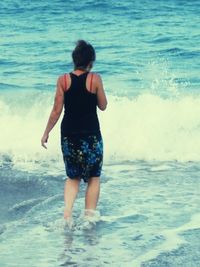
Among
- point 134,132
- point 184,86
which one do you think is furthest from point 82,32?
point 134,132

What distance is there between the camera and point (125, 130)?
10883 mm

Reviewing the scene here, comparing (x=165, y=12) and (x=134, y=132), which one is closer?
(x=134, y=132)

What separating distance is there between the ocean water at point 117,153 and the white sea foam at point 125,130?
1 centimetres

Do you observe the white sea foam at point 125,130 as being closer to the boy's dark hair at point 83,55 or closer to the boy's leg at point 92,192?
the boy's leg at point 92,192

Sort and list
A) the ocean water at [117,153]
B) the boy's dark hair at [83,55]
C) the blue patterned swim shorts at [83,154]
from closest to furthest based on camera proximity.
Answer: the ocean water at [117,153]
the boy's dark hair at [83,55]
the blue patterned swim shorts at [83,154]

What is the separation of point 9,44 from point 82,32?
102 inches

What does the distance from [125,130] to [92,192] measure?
404 centimetres

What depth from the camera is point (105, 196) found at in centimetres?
776

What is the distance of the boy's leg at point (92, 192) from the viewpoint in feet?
22.6

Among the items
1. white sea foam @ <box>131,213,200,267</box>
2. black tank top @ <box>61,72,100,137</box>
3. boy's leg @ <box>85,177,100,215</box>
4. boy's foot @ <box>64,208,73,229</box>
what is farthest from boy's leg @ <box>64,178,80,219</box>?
white sea foam @ <box>131,213,200,267</box>

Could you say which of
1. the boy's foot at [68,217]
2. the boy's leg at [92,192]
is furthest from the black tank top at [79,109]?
the boy's foot at [68,217]

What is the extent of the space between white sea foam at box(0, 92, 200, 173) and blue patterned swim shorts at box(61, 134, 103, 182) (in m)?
2.40

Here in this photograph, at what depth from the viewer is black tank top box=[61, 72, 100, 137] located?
6570 millimetres

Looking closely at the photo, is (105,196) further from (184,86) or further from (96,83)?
(184,86)
